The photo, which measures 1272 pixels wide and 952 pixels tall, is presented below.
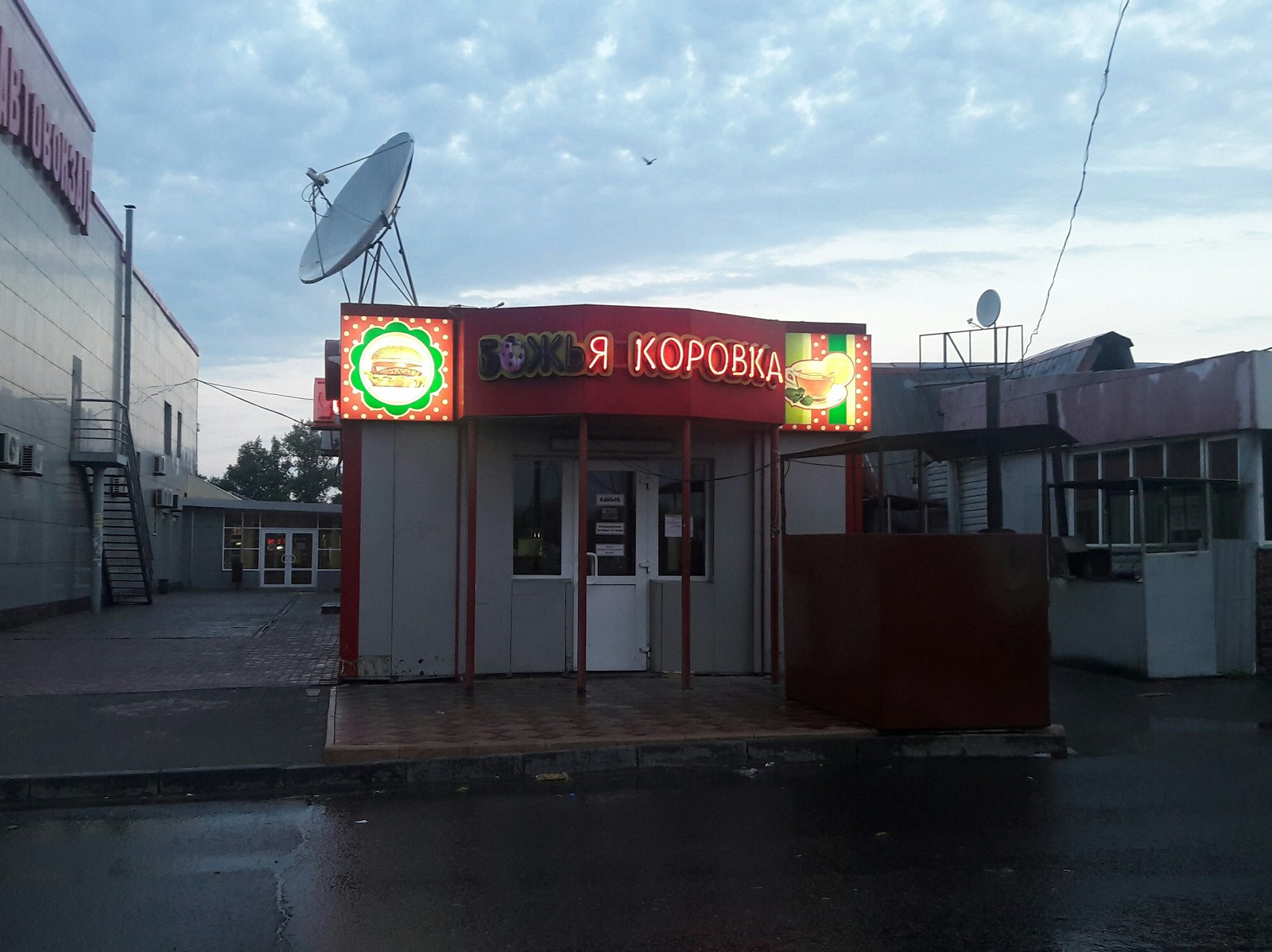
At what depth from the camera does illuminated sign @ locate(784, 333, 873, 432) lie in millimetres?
11891

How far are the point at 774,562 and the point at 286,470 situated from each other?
6730 centimetres

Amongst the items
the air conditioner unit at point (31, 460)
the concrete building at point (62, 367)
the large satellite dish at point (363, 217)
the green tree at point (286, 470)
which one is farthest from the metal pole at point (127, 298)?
the green tree at point (286, 470)

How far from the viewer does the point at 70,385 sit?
73.6 feet

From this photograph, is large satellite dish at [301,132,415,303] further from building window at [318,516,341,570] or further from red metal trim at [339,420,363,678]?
building window at [318,516,341,570]

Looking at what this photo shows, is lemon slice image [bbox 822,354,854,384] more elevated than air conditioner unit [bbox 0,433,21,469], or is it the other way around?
lemon slice image [bbox 822,354,854,384]

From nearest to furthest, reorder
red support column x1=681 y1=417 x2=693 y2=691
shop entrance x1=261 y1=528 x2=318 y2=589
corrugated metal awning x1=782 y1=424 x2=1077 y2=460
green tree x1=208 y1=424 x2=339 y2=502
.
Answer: corrugated metal awning x1=782 y1=424 x2=1077 y2=460 → red support column x1=681 y1=417 x2=693 y2=691 → shop entrance x1=261 y1=528 x2=318 y2=589 → green tree x1=208 y1=424 x2=339 y2=502

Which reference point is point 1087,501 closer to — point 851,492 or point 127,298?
point 851,492

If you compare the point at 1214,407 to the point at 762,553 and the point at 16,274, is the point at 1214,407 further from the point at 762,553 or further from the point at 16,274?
the point at 16,274

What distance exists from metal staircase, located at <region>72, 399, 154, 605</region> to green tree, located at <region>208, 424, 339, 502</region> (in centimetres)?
4667

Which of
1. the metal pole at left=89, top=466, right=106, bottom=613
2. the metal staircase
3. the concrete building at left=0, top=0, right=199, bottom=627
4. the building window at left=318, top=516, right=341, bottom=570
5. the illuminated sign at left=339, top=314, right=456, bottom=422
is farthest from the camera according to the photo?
the building window at left=318, top=516, right=341, bottom=570

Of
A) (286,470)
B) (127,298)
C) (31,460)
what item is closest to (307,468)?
(286,470)

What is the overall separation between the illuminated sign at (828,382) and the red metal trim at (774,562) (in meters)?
0.42

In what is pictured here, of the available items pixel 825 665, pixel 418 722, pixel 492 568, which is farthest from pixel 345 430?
pixel 825 665

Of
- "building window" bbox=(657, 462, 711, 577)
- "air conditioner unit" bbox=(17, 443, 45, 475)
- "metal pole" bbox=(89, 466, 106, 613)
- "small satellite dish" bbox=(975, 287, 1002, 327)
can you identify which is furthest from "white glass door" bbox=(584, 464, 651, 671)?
"metal pole" bbox=(89, 466, 106, 613)
